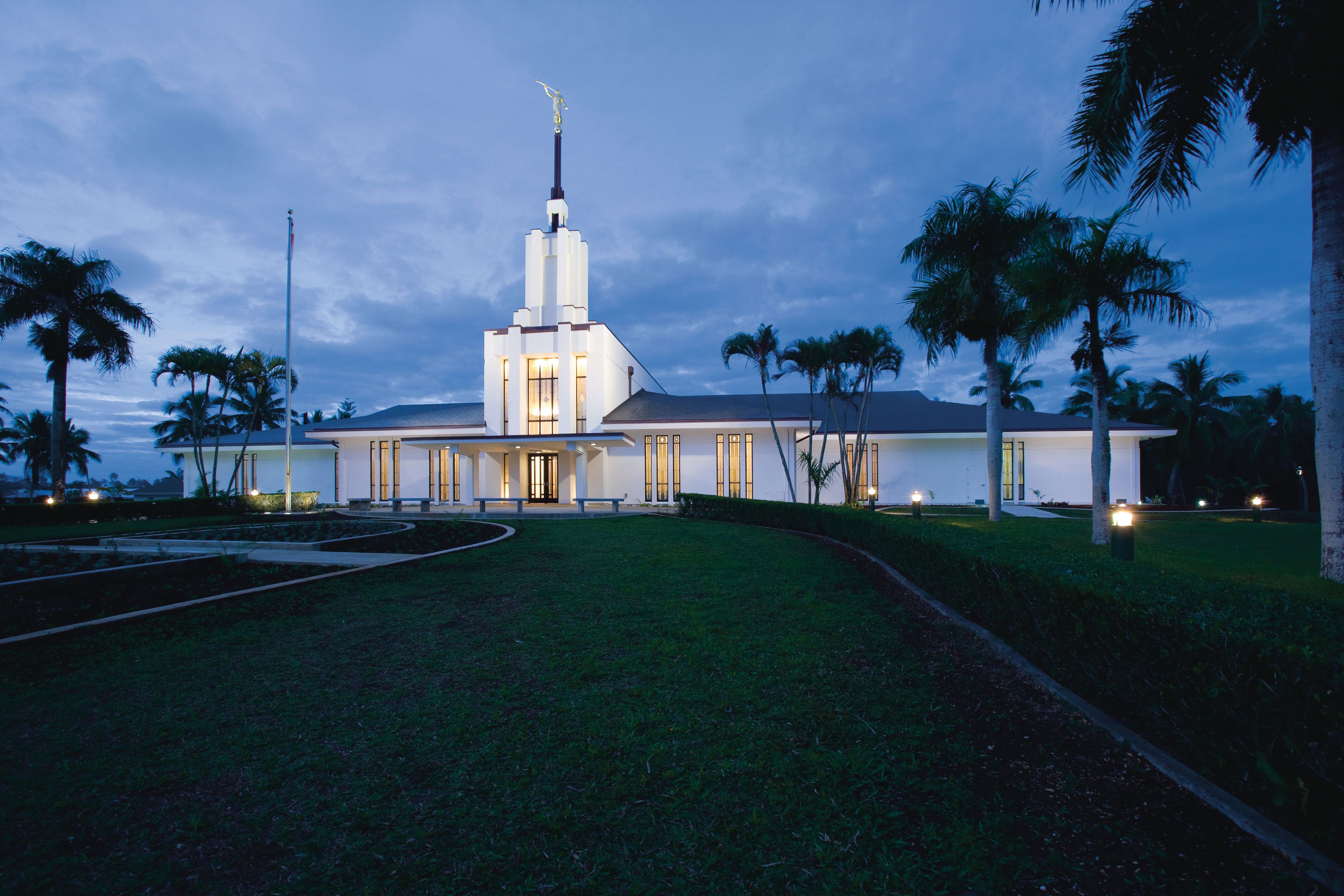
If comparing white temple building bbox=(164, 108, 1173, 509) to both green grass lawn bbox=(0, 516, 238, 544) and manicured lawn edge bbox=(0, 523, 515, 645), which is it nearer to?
green grass lawn bbox=(0, 516, 238, 544)

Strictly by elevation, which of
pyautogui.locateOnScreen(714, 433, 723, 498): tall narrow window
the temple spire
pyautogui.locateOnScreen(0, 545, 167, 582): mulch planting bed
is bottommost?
pyautogui.locateOnScreen(0, 545, 167, 582): mulch planting bed

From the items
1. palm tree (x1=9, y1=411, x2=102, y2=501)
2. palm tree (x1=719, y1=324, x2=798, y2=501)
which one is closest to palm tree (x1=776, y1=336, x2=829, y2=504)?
palm tree (x1=719, y1=324, x2=798, y2=501)

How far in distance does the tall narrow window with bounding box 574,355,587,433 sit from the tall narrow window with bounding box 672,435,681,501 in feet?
12.7

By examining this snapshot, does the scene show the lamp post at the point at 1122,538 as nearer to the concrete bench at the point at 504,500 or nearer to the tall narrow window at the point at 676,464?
the concrete bench at the point at 504,500

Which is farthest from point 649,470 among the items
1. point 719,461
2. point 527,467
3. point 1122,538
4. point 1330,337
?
point 1330,337

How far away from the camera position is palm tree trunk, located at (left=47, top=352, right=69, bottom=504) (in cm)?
1942

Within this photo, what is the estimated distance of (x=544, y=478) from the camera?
1014 inches

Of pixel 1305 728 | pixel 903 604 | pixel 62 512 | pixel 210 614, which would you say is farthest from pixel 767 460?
pixel 62 512

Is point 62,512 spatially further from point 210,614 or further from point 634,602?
point 634,602

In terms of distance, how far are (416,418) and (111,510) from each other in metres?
11.0

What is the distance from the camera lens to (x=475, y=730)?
353 centimetres

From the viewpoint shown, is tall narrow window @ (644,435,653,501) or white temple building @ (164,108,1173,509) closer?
white temple building @ (164,108,1173,509)

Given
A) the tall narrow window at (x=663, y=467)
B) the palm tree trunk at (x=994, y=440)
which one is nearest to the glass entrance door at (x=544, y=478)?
the tall narrow window at (x=663, y=467)

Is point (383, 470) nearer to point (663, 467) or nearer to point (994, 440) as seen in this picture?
point (663, 467)
